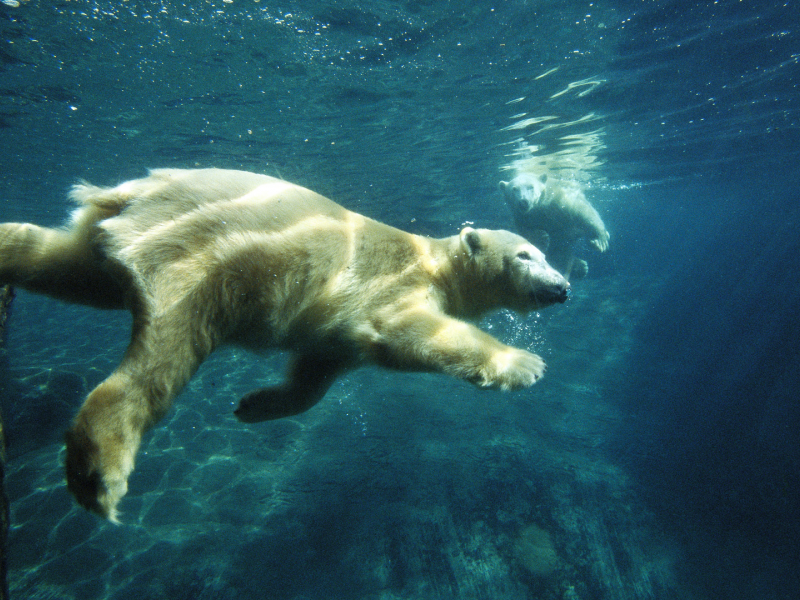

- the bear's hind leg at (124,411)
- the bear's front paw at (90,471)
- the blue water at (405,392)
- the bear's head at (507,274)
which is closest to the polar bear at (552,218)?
the blue water at (405,392)

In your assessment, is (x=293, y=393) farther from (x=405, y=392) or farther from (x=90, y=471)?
(x=405, y=392)

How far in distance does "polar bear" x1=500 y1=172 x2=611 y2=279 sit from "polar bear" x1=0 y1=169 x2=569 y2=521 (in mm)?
10058

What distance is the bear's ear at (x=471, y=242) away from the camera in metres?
2.66

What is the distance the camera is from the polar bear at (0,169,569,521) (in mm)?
1618

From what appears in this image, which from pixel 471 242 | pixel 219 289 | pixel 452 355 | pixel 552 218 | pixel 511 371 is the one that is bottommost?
pixel 552 218

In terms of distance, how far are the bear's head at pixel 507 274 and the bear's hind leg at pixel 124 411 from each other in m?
1.78

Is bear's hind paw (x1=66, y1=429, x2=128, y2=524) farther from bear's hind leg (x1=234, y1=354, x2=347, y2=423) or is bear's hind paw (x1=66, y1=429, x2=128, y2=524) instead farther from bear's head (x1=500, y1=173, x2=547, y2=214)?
bear's head (x1=500, y1=173, x2=547, y2=214)

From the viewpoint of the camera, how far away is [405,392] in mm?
11664

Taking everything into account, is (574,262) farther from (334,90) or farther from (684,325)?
(684,325)

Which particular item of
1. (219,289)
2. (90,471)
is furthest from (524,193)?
(90,471)

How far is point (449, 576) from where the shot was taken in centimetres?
669

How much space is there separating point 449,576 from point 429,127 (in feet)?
39.6

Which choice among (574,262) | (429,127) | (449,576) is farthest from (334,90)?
(449,576)

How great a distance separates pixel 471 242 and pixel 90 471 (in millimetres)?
2308
